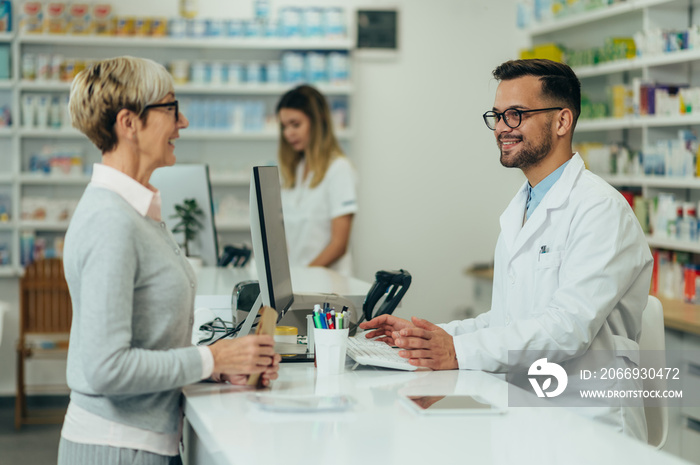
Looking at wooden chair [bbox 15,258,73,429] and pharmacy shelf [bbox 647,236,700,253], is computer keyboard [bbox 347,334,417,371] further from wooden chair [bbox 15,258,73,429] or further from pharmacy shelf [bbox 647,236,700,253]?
wooden chair [bbox 15,258,73,429]

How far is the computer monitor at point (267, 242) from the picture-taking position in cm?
168

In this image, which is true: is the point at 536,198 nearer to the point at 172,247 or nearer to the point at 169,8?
the point at 172,247

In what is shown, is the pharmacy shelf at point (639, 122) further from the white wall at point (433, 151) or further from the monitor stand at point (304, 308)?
the monitor stand at point (304, 308)

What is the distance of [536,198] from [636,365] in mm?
495

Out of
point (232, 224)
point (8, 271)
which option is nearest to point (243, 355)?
point (232, 224)

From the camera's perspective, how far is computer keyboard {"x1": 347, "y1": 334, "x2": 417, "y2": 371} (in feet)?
5.57

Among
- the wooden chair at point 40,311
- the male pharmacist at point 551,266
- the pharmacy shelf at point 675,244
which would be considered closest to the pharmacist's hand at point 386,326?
the male pharmacist at point 551,266

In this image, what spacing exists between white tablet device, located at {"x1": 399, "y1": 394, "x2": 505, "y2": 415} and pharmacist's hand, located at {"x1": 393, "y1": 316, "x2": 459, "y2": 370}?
239 millimetres

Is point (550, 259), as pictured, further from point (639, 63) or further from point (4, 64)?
point (4, 64)

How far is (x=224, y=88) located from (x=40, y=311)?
1.86 m

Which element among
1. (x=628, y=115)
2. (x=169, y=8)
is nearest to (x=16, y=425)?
(x=169, y=8)

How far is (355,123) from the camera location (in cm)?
563

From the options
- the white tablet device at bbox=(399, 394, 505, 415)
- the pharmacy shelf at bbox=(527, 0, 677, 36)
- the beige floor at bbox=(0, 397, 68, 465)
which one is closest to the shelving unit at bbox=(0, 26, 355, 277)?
the beige floor at bbox=(0, 397, 68, 465)

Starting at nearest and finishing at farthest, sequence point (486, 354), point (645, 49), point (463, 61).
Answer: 1. point (486, 354)
2. point (645, 49)
3. point (463, 61)
